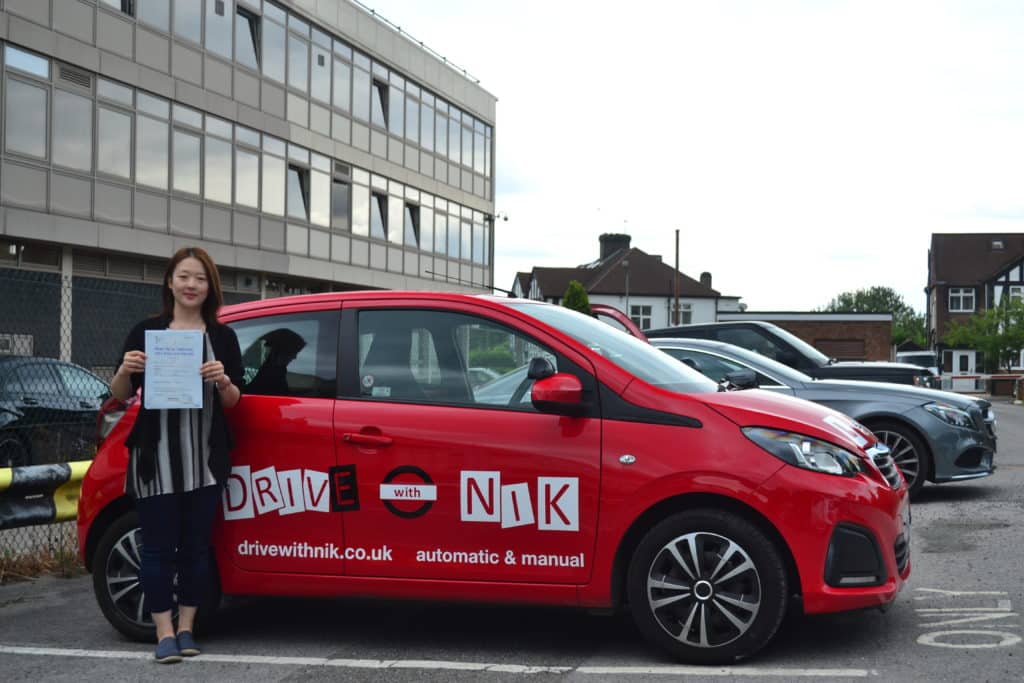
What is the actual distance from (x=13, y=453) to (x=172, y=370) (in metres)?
5.29

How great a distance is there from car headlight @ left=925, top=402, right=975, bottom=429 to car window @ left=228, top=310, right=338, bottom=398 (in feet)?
21.5

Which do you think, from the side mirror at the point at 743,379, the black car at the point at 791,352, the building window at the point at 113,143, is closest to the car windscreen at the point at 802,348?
the black car at the point at 791,352

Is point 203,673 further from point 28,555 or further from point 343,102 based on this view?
point 343,102

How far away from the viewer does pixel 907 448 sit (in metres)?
10.6

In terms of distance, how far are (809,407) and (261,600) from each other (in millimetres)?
3360

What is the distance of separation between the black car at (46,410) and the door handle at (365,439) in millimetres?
5392

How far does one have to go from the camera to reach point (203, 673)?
5383mm

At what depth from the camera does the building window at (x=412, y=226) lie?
3600 cm

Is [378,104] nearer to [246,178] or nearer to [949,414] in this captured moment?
[246,178]

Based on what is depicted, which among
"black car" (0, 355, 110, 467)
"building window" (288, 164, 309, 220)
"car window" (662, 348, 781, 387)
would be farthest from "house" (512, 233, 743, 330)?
"black car" (0, 355, 110, 467)

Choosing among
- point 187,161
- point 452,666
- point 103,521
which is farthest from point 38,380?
point 187,161

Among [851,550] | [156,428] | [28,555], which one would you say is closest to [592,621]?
[851,550]

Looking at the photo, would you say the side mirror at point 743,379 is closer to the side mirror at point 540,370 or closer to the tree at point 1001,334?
the side mirror at point 540,370

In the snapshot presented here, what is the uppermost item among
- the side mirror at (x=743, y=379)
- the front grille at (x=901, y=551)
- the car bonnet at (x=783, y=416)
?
the side mirror at (x=743, y=379)
